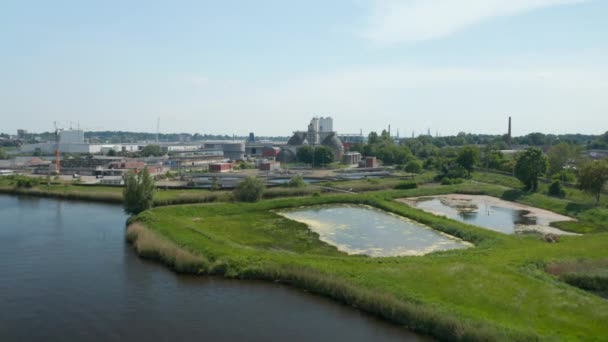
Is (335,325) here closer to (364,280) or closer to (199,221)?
(364,280)

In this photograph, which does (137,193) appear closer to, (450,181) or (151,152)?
(450,181)

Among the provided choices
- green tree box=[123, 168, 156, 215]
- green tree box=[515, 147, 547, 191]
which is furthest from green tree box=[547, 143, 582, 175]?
green tree box=[123, 168, 156, 215]

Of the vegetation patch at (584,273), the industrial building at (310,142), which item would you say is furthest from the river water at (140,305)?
the industrial building at (310,142)

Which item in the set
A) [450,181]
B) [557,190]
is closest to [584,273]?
[557,190]

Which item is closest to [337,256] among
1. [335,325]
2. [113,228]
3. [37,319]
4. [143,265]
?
[335,325]

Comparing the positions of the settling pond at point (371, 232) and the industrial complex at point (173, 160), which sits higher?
the industrial complex at point (173, 160)

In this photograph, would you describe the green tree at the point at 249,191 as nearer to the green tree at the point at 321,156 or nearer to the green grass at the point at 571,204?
the green grass at the point at 571,204
